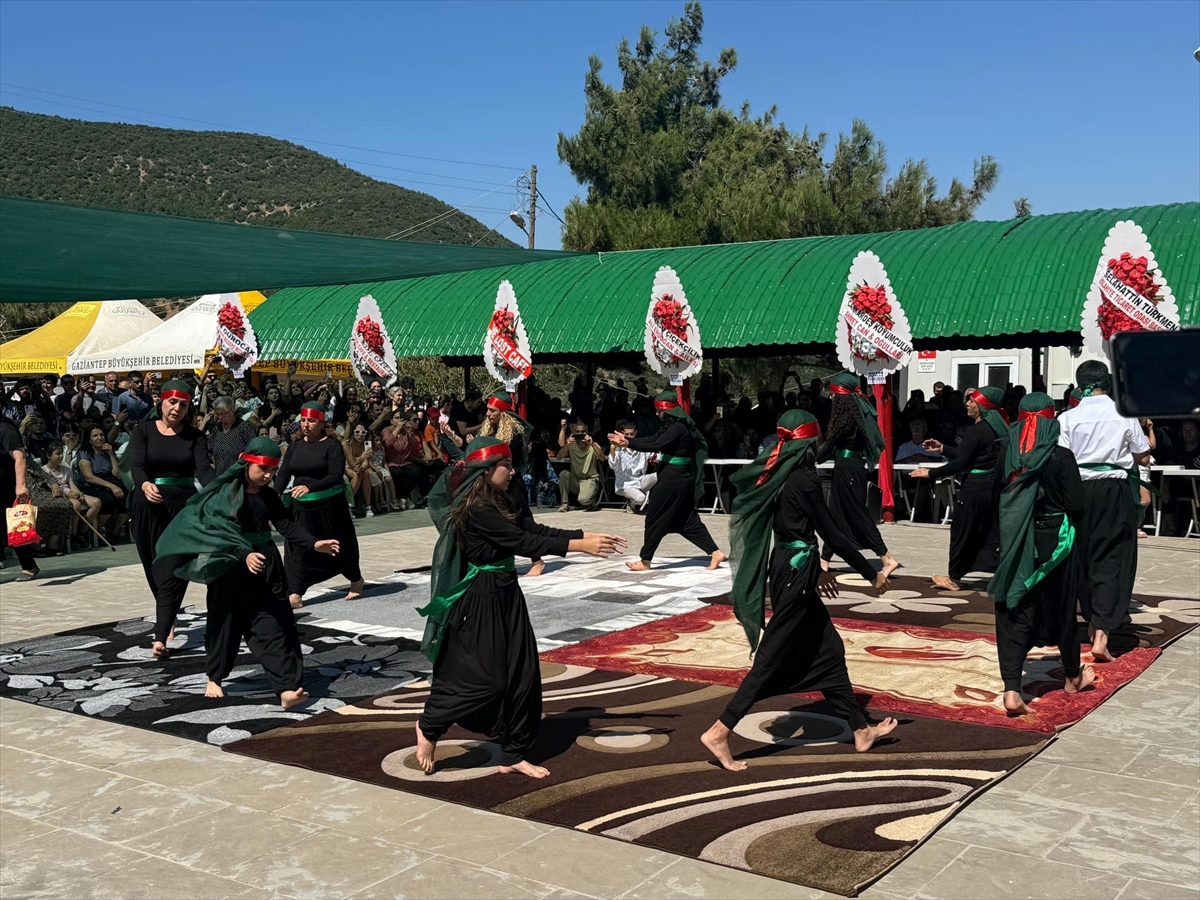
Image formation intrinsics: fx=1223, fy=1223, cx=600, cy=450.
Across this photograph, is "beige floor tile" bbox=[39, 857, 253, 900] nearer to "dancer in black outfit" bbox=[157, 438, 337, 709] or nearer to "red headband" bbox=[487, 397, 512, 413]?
"dancer in black outfit" bbox=[157, 438, 337, 709]

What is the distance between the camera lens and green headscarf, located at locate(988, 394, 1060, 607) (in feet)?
22.0

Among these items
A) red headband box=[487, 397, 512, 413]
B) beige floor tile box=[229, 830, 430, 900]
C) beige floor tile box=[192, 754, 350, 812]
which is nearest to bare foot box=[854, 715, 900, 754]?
beige floor tile box=[229, 830, 430, 900]

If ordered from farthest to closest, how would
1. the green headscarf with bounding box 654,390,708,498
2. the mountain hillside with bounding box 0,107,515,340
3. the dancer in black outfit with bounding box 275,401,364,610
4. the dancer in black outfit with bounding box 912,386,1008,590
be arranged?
1. the mountain hillside with bounding box 0,107,515,340
2. the green headscarf with bounding box 654,390,708,498
3. the dancer in black outfit with bounding box 275,401,364,610
4. the dancer in black outfit with bounding box 912,386,1008,590

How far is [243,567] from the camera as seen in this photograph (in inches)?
280

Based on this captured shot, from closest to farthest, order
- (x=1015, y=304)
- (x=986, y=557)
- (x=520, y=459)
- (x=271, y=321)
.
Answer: (x=986, y=557)
(x=520, y=459)
(x=1015, y=304)
(x=271, y=321)

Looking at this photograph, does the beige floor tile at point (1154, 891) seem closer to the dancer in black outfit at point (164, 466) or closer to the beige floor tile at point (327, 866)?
the beige floor tile at point (327, 866)

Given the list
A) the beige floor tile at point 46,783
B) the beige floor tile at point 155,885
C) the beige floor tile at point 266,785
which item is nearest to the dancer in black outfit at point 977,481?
the beige floor tile at point 266,785

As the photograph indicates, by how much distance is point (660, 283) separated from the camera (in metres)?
18.0

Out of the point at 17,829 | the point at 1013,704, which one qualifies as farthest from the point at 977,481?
the point at 17,829

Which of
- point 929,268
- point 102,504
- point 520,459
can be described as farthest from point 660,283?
point 102,504

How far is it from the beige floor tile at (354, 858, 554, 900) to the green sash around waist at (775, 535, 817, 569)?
2116mm

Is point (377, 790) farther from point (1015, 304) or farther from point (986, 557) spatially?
point (1015, 304)

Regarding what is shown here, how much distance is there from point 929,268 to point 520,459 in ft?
26.3

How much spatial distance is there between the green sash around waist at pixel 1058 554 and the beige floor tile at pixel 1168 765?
3.38 ft
